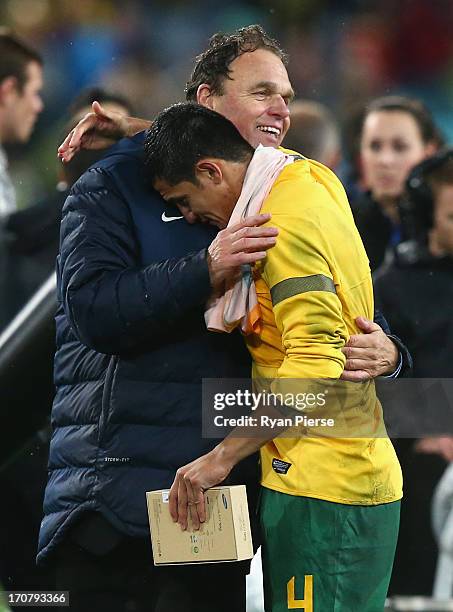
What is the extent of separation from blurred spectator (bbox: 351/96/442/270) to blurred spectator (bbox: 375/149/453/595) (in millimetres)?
32

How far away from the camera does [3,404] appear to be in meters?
2.56

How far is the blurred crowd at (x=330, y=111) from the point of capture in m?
2.50

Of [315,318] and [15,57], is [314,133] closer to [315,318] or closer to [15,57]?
[15,57]

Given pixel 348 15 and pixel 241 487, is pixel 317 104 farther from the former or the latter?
pixel 241 487

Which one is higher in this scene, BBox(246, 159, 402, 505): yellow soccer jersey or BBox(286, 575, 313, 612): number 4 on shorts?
BBox(246, 159, 402, 505): yellow soccer jersey

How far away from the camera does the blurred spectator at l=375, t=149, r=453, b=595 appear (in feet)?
8.11

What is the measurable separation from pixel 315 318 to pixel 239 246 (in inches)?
5.3

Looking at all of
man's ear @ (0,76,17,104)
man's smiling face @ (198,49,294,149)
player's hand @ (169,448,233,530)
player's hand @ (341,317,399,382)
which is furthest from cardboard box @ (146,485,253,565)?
man's ear @ (0,76,17,104)

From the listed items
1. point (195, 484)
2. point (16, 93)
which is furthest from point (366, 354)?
point (16, 93)

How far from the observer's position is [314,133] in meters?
2.50

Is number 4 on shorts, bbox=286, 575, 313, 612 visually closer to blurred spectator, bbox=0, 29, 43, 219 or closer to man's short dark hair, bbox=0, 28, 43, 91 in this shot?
blurred spectator, bbox=0, 29, 43, 219

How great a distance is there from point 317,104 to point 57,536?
4.03 feet

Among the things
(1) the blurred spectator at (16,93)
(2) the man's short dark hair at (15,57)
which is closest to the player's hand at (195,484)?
(1) the blurred spectator at (16,93)

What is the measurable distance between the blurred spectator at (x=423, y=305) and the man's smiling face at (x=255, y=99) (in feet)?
2.54
